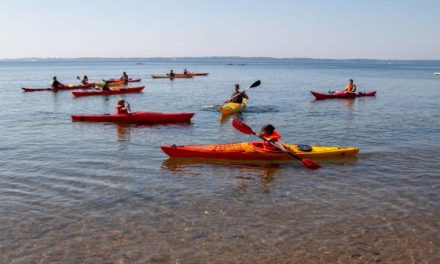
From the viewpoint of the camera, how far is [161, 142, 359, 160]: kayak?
13599mm

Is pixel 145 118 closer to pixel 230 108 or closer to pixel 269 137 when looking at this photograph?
pixel 230 108

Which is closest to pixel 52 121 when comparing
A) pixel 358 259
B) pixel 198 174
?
pixel 198 174

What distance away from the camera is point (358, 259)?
24.3 feet

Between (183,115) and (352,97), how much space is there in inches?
681

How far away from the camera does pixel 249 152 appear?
1362cm

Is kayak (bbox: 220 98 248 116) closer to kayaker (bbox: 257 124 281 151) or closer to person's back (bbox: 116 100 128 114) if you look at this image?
person's back (bbox: 116 100 128 114)

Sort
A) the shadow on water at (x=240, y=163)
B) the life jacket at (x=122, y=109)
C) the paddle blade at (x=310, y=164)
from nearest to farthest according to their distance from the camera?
the paddle blade at (x=310, y=164) < the shadow on water at (x=240, y=163) < the life jacket at (x=122, y=109)

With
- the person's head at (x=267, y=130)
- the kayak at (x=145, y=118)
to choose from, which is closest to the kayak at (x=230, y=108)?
the kayak at (x=145, y=118)

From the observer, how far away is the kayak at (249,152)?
13.6 metres

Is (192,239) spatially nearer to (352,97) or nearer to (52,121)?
(52,121)

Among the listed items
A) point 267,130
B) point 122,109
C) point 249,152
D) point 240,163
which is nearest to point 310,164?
point 267,130

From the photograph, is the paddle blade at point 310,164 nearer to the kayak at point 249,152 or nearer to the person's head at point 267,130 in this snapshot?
the kayak at point 249,152

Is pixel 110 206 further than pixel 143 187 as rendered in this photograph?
No

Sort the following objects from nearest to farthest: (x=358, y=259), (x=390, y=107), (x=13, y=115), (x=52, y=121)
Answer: (x=358, y=259)
(x=52, y=121)
(x=13, y=115)
(x=390, y=107)
